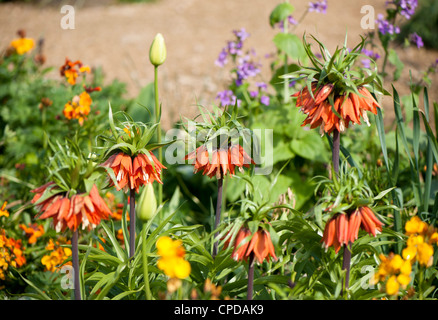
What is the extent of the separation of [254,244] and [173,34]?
4785mm

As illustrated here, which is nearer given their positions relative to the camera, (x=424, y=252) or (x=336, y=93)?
(x=424, y=252)

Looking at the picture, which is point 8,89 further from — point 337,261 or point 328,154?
point 337,261

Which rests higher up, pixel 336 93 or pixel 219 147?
pixel 336 93

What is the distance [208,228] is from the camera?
2.89 m

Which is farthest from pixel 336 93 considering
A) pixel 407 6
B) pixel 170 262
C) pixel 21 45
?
pixel 21 45

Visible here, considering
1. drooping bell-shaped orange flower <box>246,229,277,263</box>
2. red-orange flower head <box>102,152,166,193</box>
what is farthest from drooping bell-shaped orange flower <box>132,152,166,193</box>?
drooping bell-shaped orange flower <box>246,229,277,263</box>

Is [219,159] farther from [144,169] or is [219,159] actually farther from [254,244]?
[254,244]

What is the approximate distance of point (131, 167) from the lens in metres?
1.53

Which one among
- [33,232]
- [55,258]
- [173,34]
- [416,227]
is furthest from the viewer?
[173,34]

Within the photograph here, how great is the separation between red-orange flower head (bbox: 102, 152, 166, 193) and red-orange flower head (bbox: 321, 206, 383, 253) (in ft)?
1.79

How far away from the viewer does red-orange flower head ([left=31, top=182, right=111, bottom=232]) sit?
1293mm

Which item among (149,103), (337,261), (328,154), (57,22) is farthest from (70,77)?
(57,22)

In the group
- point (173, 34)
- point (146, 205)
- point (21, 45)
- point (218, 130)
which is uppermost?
A: point (173, 34)

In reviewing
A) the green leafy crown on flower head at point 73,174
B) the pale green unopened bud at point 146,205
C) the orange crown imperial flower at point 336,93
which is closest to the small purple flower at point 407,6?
the orange crown imperial flower at point 336,93
